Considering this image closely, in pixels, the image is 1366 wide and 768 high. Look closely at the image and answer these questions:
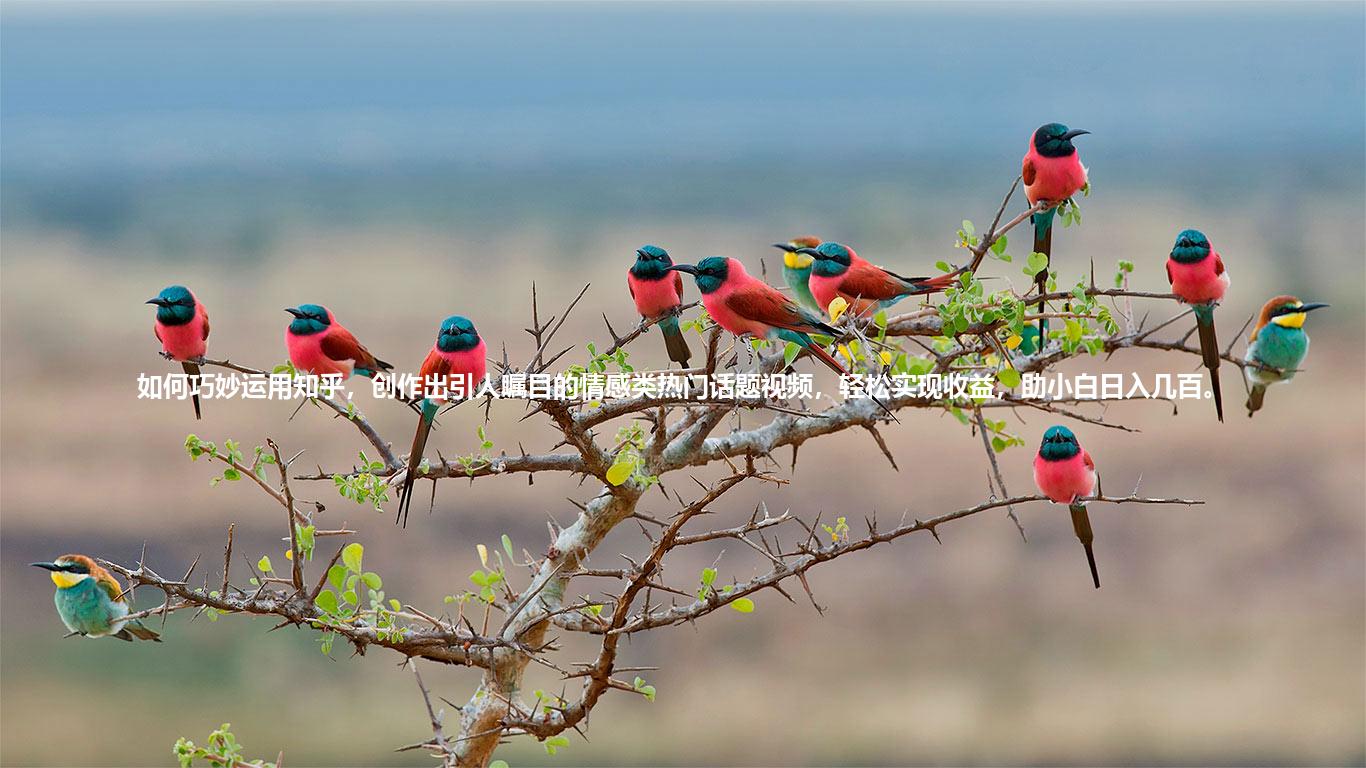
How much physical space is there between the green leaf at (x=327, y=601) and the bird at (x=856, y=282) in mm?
1450

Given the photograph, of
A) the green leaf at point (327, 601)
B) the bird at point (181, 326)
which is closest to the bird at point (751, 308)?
the green leaf at point (327, 601)

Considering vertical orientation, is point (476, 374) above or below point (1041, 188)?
below

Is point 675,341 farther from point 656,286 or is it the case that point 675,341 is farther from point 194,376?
point 194,376

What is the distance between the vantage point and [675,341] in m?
3.38

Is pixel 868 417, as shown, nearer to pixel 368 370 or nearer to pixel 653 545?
pixel 653 545

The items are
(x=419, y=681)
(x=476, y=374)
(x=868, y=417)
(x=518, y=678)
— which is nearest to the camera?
(x=476, y=374)

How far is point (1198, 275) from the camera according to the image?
305 centimetres

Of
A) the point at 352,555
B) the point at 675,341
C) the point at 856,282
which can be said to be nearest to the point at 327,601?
the point at 352,555

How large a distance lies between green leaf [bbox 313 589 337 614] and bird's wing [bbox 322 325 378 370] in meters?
0.59

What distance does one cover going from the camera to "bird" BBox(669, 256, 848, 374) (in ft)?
9.45

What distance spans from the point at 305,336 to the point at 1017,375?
5.73 feet

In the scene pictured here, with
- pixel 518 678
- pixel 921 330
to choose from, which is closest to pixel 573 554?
pixel 518 678

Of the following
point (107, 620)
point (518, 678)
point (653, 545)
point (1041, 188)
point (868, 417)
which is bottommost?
point (518, 678)

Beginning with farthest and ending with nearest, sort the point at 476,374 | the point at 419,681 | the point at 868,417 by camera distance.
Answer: the point at 868,417 → the point at 419,681 → the point at 476,374
